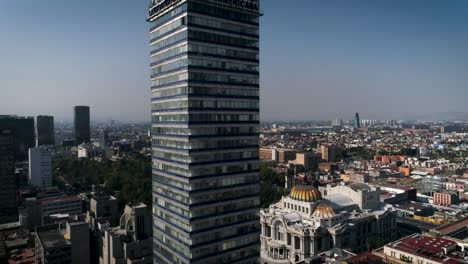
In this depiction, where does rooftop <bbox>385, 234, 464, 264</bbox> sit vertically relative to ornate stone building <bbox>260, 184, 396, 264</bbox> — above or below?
above

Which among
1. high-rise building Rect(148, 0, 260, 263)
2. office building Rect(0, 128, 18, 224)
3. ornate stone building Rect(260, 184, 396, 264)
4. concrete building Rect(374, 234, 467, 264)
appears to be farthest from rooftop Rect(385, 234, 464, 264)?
office building Rect(0, 128, 18, 224)

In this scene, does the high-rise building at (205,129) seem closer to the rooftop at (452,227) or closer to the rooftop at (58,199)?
the rooftop at (452,227)

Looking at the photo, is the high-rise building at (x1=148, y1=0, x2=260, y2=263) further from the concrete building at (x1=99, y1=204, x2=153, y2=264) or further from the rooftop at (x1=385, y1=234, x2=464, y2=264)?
the rooftop at (x1=385, y1=234, x2=464, y2=264)

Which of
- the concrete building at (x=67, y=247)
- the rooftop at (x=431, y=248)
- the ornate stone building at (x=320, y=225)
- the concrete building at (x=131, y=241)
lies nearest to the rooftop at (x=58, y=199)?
the concrete building at (x=67, y=247)

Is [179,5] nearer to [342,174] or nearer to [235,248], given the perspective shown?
[235,248]

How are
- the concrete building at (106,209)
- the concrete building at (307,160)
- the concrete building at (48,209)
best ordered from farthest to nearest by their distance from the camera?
the concrete building at (307,160)
the concrete building at (48,209)
the concrete building at (106,209)

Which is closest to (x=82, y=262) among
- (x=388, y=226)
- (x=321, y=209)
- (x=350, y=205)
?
(x=321, y=209)

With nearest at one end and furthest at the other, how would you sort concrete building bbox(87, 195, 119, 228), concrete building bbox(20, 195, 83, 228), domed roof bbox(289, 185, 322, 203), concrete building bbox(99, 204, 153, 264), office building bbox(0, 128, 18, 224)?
concrete building bbox(99, 204, 153, 264) → domed roof bbox(289, 185, 322, 203) → concrete building bbox(87, 195, 119, 228) → concrete building bbox(20, 195, 83, 228) → office building bbox(0, 128, 18, 224)
